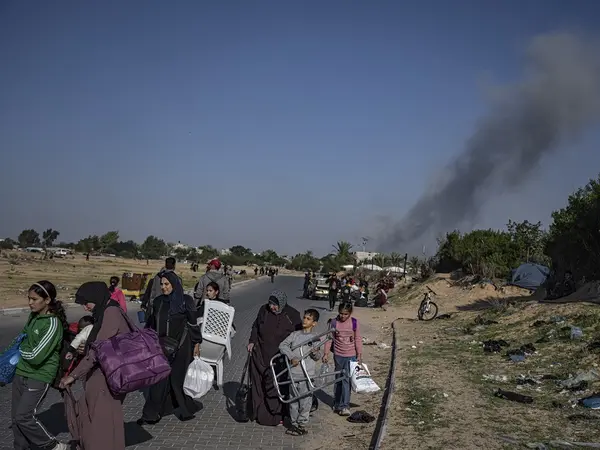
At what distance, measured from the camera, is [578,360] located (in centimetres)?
1119

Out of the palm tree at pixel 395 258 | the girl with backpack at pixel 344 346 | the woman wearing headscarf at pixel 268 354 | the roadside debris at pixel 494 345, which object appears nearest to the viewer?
the woman wearing headscarf at pixel 268 354

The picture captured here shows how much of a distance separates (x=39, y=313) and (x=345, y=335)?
4107 millimetres

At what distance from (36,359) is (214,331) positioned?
2.89 meters

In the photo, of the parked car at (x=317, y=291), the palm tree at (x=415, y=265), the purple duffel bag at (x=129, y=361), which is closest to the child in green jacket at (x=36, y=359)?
the purple duffel bag at (x=129, y=361)

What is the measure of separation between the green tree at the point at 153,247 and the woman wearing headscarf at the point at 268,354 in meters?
131

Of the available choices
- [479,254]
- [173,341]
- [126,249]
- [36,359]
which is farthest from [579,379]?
[126,249]

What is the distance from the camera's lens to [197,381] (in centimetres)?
697

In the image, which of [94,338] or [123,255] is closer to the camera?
[94,338]

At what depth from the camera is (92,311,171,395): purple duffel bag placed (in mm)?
4500

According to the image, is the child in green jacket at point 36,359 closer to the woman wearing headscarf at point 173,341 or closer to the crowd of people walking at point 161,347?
the crowd of people walking at point 161,347

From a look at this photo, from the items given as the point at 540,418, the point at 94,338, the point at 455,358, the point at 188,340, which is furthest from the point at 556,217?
the point at 94,338

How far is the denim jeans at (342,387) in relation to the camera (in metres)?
7.92

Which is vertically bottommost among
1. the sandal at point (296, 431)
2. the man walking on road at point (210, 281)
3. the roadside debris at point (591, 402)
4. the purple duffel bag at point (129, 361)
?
the sandal at point (296, 431)

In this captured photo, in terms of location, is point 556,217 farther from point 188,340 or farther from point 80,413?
point 80,413
